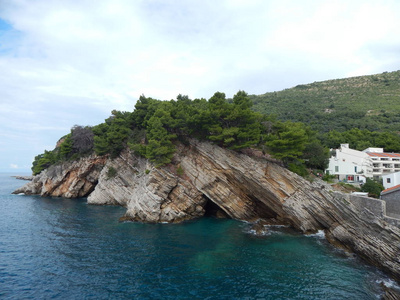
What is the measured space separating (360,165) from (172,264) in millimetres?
36825

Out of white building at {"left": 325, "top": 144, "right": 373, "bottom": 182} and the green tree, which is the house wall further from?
white building at {"left": 325, "top": 144, "right": 373, "bottom": 182}

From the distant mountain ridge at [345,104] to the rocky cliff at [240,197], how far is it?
42.7m

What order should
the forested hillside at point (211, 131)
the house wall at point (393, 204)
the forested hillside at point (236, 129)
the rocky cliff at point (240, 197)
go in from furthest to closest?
1. the forested hillside at point (236, 129)
2. the forested hillside at point (211, 131)
3. the house wall at point (393, 204)
4. the rocky cliff at point (240, 197)

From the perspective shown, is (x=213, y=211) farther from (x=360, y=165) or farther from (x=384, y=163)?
(x=384, y=163)

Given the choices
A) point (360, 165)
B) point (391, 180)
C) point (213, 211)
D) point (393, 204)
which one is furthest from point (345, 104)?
point (213, 211)

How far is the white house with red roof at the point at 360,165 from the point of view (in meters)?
38.1

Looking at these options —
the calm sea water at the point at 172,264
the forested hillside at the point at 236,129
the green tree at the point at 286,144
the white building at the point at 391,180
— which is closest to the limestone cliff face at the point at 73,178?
the forested hillside at the point at 236,129

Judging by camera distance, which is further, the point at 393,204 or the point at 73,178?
the point at 73,178

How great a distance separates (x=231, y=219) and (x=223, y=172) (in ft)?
23.9

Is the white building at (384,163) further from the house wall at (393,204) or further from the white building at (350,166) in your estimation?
the house wall at (393,204)

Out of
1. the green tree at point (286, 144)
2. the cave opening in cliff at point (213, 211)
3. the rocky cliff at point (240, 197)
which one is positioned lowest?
the cave opening in cliff at point (213, 211)

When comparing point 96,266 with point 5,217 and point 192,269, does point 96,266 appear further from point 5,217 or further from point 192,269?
point 5,217

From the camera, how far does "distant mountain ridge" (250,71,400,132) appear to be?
62466 millimetres

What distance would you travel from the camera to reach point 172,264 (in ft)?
60.6
